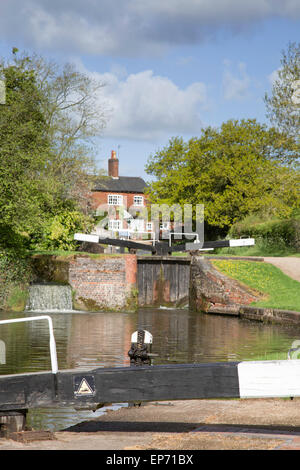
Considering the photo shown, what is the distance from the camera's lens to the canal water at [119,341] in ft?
39.9

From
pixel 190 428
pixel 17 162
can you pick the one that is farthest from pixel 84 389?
pixel 17 162

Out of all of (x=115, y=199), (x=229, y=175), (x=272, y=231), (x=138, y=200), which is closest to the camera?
(x=272, y=231)

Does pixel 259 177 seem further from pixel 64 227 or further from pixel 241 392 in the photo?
pixel 241 392

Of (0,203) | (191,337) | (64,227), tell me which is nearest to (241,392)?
(191,337)

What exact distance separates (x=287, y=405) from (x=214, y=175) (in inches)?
1443

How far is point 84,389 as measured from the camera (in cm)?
590

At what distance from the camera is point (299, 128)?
35.5 metres

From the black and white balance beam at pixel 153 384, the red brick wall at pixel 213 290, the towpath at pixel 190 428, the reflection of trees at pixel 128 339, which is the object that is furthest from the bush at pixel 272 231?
the black and white balance beam at pixel 153 384

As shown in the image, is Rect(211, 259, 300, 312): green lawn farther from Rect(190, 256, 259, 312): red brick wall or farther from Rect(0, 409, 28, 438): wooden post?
Rect(0, 409, 28, 438): wooden post

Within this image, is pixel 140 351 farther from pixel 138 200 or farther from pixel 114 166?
pixel 138 200

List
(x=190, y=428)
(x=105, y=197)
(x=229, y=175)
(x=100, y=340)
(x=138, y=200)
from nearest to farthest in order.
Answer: (x=190, y=428) → (x=100, y=340) → (x=229, y=175) → (x=105, y=197) → (x=138, y=200)

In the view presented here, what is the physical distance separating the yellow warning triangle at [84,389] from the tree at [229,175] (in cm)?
3118

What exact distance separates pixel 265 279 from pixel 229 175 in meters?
16.5

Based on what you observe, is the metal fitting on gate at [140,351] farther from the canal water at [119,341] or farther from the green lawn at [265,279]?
the green lawn at [265,279]
